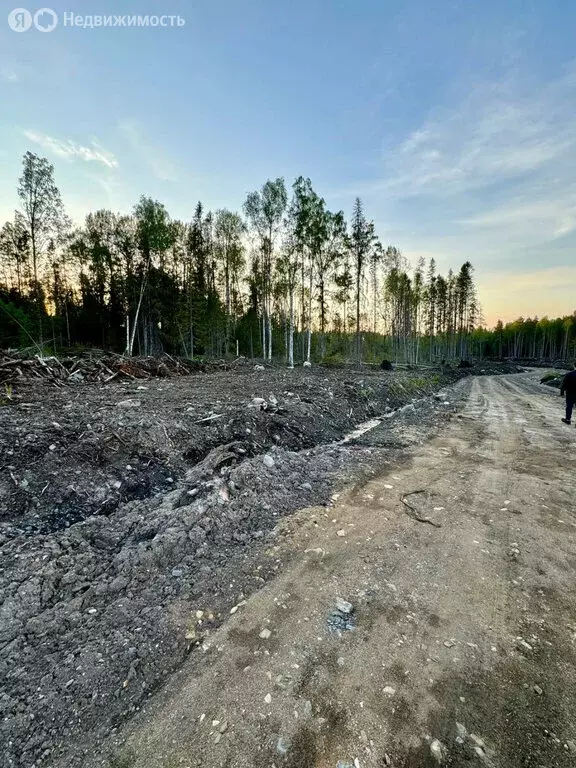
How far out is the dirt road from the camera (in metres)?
1.62

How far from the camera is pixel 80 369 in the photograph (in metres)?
10.5

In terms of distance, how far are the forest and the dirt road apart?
58.6 ft

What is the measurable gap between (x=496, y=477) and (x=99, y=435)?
6220 mm

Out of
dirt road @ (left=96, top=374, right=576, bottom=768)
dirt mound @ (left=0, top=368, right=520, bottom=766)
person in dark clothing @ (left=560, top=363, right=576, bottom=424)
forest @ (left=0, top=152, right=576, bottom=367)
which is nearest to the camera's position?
dirt road @ (left=96, top=374, right=576, bottom=768)

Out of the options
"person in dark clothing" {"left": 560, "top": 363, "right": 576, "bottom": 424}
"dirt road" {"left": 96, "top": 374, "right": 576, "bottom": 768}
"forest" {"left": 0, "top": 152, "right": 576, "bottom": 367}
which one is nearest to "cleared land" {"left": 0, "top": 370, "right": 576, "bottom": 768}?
"dirt road" {"left": 96, "top": 374, "right": 576, "bottom": 768}

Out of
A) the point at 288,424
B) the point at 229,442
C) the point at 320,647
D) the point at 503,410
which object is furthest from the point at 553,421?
the point at 320,647

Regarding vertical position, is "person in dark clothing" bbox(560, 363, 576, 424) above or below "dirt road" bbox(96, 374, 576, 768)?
above

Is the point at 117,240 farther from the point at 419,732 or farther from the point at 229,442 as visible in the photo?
the point at 419,732

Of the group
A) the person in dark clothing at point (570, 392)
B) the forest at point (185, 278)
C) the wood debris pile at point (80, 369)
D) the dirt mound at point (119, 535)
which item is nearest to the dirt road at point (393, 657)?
the dirt mound at point (119, 535)

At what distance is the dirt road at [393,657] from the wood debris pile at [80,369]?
29.0 feet

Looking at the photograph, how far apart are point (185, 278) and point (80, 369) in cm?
2340

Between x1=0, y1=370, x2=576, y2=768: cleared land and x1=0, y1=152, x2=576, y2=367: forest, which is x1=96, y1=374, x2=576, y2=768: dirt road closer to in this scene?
x1=0, y1=370, x2=576, y2=768: cleared land

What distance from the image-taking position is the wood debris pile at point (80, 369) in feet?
29.1

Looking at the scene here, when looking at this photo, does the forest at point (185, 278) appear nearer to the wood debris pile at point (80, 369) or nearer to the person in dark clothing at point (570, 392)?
the wood debris pile at point (80, 369)
